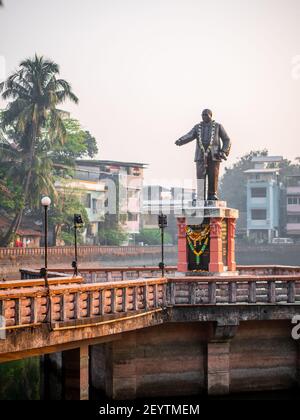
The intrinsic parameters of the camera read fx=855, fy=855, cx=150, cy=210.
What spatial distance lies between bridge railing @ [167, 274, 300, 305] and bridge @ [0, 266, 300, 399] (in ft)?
0.13

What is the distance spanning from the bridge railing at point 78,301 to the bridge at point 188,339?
0.17 ft

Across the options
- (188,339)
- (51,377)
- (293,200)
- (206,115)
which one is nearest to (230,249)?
(206,115)

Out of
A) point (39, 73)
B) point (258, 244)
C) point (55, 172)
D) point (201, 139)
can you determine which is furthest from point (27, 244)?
point (201, 139)

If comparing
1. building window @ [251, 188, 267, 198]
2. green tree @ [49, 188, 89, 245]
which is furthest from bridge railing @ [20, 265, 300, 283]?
building window @ [251, 188, 267, 198]

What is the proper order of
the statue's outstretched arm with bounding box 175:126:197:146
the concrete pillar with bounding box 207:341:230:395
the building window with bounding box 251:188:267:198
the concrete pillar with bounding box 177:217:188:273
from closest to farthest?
the concrete pillar with bounding box 207:341:230:395 < the concrete pillar with bounding box 177:217:188:273 < the statue's outstretched arm with bounding box 175:126:197:146 < the building window with bounding box 251:188:267:198

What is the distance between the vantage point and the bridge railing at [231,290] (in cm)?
3491

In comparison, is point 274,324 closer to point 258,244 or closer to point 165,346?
point 165,346

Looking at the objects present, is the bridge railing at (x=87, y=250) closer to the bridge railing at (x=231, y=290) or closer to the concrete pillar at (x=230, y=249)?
the concrete pillar at (x=230, y=249)

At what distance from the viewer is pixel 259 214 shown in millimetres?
143000

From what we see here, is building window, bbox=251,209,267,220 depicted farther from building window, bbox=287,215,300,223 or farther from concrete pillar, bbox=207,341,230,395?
concrete pillar, bbox=207,341,230,395

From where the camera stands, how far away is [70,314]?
28969mm

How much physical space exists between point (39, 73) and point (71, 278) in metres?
62.5

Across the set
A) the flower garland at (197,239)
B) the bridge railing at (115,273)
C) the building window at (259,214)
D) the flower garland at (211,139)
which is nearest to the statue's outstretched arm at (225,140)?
the flower garland at (211,139)

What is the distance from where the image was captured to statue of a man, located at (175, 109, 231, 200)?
43.2m
